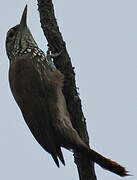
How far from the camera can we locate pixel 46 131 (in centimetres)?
473

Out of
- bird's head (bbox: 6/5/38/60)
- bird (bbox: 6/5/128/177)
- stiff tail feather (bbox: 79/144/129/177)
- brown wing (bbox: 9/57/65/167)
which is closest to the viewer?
stiff tail feather (bbox: 79/144/129/177)

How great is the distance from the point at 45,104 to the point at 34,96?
6.4 inches

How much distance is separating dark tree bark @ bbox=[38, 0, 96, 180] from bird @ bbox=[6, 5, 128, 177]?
0.33 ft

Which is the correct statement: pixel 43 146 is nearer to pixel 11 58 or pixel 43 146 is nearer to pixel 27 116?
pixel 27 116

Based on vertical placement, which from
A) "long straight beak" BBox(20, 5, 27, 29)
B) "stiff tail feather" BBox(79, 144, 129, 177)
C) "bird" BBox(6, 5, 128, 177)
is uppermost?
"long straight beak" BBox(20, 5, 27, 29)

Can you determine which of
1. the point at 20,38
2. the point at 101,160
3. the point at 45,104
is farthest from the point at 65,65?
the point at 20,38

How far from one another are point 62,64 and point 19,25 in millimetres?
1588

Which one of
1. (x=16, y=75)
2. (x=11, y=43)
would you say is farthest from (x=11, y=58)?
(x=16, y=75)

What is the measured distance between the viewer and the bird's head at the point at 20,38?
18.9 ft

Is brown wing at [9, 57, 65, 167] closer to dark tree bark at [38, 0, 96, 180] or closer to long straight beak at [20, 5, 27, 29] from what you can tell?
dark tree bark at [38, 0, 96, 180]

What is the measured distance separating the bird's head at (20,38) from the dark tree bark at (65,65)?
1190mm

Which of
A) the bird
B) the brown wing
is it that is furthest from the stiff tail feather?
the brown wing

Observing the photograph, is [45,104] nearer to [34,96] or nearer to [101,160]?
[34,96]

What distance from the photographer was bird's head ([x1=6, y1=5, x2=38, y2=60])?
5750mm
